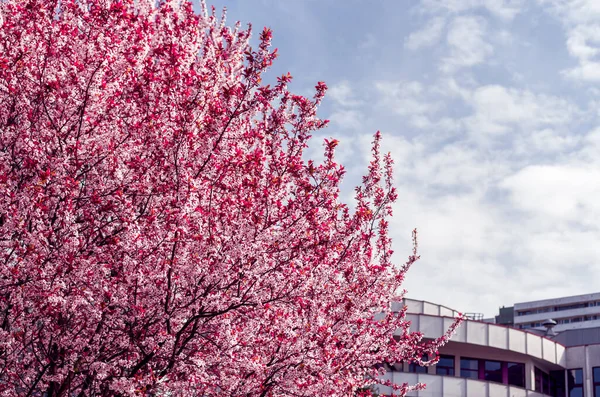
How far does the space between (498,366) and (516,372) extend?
104 cm

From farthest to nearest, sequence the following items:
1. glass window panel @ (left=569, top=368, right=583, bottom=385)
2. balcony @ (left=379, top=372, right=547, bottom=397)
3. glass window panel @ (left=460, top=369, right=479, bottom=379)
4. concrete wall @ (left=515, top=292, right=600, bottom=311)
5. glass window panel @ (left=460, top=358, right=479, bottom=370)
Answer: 1. concrete wall @ (left=515, top=292, right=600, bottom=311)
2. glass window panel @ (left=569, top=368, right=583, bottom=385)
3. glass window panel @ (left=460, top=358, right=479, bottom=370)
4. glass window panel @ (left=460, top=369, right=479, bottom=379)
5. balcony @ (left=379, top=372, right=547, bottom=397)

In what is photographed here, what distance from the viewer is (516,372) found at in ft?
120

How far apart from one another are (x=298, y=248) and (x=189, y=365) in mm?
1967

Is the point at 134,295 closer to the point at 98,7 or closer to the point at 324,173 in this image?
the point at 324,173

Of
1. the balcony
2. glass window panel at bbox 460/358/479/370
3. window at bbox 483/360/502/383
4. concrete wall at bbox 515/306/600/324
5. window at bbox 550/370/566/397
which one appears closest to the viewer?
the balcony

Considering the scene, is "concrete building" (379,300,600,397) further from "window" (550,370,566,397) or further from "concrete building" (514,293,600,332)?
"concrete building" (514,293,600,332)

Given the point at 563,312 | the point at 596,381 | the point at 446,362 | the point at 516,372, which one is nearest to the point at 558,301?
the point at 563,312

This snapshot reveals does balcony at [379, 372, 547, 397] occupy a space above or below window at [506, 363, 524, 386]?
below

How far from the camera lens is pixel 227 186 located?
30.1ft

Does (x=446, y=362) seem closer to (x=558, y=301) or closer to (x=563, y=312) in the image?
(x=563, y=312)

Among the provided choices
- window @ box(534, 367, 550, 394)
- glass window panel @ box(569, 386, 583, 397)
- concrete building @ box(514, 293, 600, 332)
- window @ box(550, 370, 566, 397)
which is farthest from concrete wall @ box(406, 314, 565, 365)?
concrete building @ box(514, 293, 600, 332)

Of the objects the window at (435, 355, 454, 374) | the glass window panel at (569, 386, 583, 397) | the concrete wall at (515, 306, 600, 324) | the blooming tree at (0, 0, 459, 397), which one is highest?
the concrete wall at (515, 306, 600, 324)

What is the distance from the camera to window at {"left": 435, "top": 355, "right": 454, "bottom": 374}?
35250 millimetres

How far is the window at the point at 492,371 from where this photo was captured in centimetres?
3588
